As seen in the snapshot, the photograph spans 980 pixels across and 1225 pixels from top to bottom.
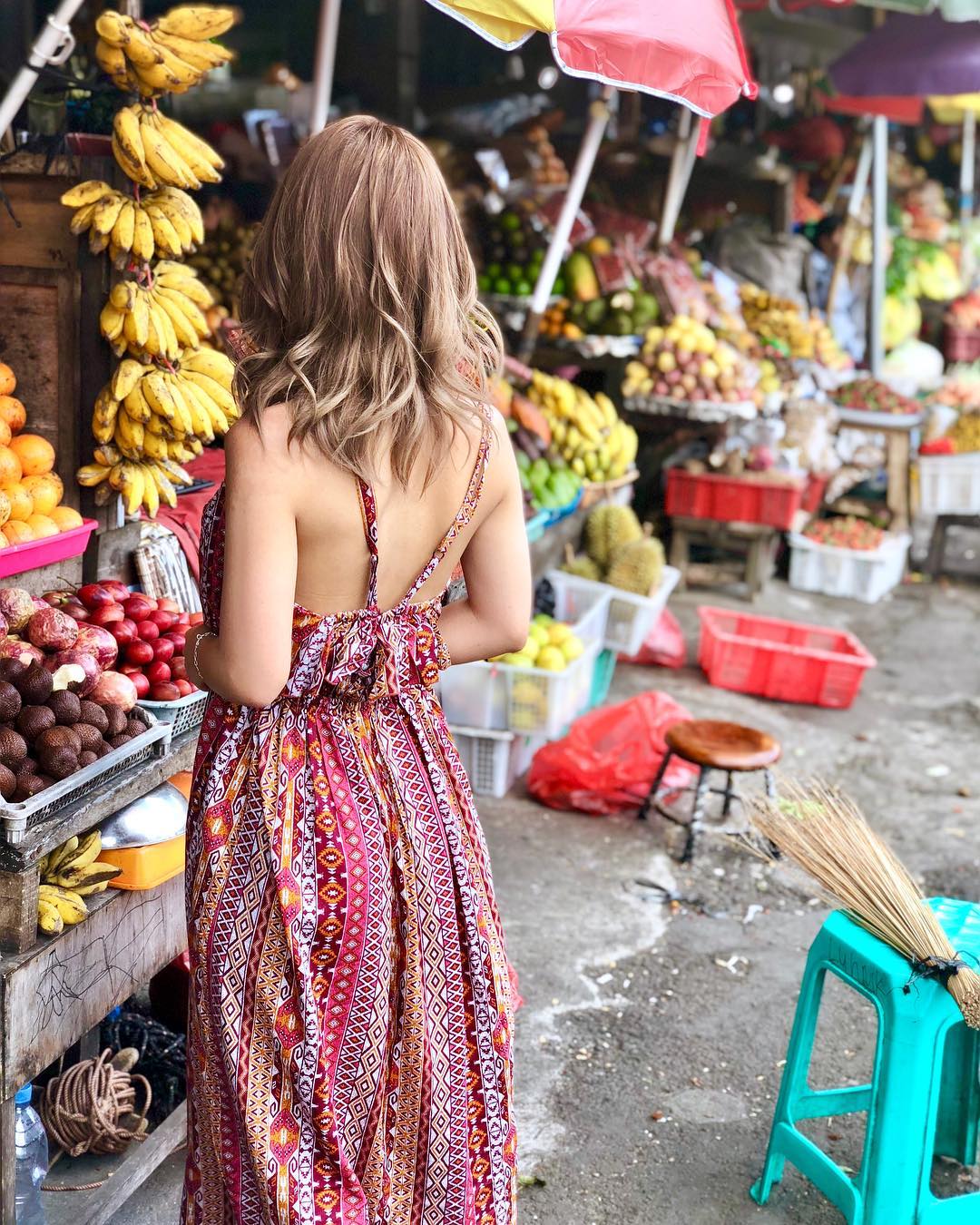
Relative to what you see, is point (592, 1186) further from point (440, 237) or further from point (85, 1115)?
point (440, 237)

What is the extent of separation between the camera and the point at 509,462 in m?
1.97

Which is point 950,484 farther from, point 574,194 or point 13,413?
point 13,413

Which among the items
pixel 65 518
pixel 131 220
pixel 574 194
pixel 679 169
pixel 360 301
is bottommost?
pixel 65 518

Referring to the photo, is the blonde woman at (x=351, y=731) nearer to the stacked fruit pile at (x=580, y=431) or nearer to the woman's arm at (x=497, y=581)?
the woman's arm at (x=497, y=581)

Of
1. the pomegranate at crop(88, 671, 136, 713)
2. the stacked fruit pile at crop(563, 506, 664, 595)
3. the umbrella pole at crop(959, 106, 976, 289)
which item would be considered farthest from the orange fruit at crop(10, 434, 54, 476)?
the umbrella pole at crop(959, 106, 976, 289)

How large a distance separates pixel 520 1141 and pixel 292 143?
591 centimetres

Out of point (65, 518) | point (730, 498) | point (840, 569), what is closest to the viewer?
point (65, 518)

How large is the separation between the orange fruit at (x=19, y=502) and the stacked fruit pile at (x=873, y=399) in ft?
23.5

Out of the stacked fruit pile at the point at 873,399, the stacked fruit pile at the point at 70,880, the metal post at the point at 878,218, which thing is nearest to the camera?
the stacked fruit pile at the point at 70,880

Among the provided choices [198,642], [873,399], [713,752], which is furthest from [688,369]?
[198,642]

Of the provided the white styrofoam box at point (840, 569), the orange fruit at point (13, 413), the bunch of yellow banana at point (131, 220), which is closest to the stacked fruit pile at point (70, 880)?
the orange fruit at point (13, 413)

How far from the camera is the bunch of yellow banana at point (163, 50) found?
2.91 metres

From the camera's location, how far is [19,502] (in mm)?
2918

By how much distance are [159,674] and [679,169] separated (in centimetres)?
589
